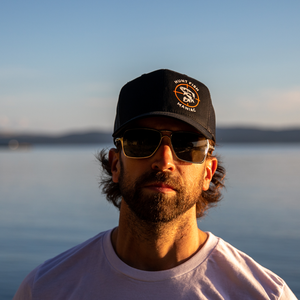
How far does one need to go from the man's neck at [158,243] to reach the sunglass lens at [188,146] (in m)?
0.36

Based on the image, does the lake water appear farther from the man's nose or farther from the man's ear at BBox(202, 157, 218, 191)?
the man's nose

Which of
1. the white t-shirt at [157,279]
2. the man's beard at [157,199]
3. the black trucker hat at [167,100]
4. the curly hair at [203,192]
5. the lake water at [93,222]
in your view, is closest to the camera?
the white t-shirt at [157,279]

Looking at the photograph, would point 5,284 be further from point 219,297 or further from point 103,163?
point 219,297

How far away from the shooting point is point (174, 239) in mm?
2484

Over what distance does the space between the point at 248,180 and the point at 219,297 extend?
17997mm

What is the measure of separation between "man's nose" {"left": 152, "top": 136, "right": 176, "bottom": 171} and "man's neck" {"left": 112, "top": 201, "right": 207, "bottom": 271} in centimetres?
34

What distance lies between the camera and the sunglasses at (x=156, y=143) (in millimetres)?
2514

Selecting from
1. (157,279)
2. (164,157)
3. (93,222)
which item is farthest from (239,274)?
(93,222)

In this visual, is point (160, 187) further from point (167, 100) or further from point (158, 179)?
point (167, 100)

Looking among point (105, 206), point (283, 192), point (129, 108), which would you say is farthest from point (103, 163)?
point (283, 192)

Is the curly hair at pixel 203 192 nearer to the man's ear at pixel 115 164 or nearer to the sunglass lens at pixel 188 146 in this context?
the man's ear at pixel 115 164

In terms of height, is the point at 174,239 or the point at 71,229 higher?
the point at 174,239

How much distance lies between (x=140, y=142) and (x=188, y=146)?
31 centimetres

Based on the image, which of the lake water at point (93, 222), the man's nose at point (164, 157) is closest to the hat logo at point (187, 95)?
the man's nose at point (164, 157)
